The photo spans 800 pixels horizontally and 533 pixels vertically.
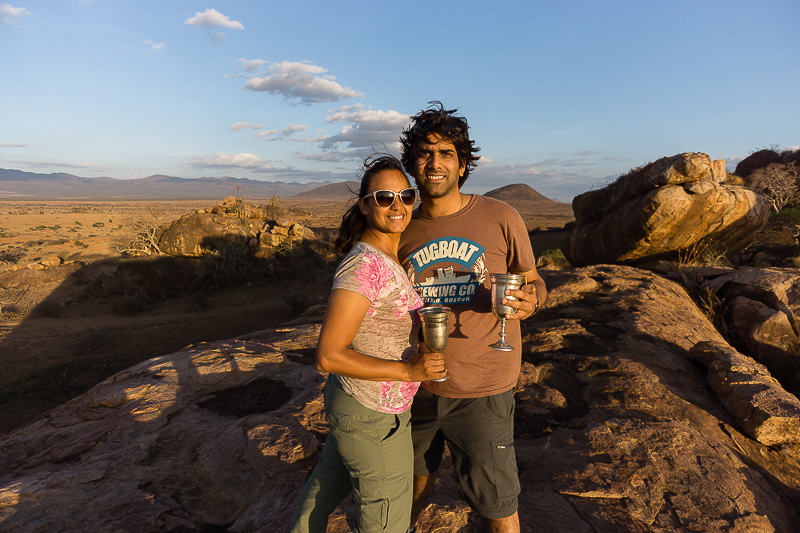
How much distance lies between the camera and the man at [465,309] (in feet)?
6.52

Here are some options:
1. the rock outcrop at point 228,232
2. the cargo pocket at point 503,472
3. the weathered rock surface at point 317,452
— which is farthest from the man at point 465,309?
the rock outcrop at point 228,232

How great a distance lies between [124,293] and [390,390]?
47.1 feet

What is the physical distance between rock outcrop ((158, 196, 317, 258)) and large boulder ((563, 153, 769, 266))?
13189 mm

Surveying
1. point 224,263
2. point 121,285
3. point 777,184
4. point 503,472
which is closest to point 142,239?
point 121,285

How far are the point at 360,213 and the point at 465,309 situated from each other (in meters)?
0.78

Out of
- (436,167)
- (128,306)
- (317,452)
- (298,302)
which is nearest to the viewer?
(436,167)

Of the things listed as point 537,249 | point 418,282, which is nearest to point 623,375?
point 418,282

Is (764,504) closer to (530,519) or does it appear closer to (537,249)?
(530,519)

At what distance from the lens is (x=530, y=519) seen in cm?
255

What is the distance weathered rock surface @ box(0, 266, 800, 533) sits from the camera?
253cm

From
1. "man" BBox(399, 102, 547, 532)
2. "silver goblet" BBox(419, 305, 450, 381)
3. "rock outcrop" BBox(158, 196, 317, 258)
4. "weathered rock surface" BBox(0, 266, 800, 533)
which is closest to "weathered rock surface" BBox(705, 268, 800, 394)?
"weathered rock surface" BBox(0, 266, 800, 533)

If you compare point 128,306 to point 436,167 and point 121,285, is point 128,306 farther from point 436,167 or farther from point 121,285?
point 436,167

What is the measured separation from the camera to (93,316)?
37.7 ft

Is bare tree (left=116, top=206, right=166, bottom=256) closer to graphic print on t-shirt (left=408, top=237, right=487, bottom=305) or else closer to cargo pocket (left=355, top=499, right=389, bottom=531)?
graphic print on t-shirt (left=408, top=237, right=487, bottom=305)
